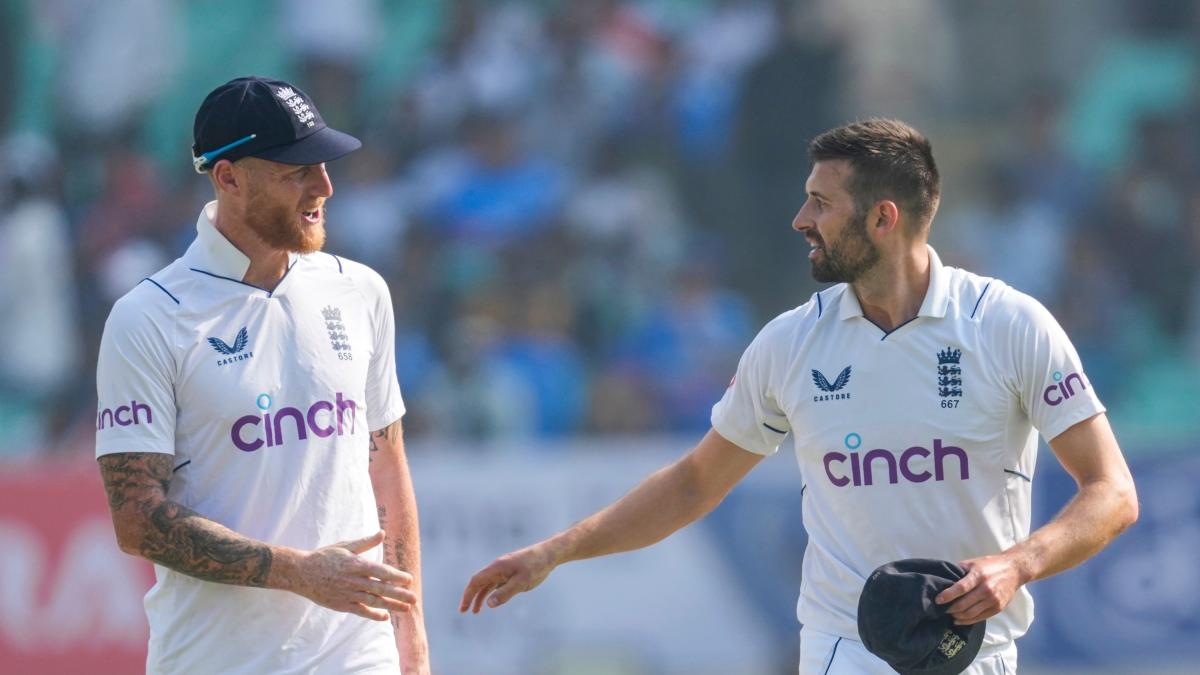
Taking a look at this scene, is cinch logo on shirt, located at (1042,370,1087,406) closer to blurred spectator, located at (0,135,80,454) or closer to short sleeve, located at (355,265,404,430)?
short sleeve, located at (355,265,404,430)

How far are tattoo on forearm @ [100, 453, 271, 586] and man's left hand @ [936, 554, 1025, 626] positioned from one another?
1.76 metres

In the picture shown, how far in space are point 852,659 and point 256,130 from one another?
219cm

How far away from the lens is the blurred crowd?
12.6 meters

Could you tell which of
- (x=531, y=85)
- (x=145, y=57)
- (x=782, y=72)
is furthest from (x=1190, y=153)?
(x=145, y=57)

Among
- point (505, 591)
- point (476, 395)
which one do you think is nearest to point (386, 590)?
point (505, 591)

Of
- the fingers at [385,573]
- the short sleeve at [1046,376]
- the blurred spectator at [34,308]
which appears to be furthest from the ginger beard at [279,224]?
the blurred spectator at [34,308]

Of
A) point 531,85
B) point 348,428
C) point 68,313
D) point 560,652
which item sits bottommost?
point 560,652

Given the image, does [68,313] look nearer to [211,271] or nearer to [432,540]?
[432,540]

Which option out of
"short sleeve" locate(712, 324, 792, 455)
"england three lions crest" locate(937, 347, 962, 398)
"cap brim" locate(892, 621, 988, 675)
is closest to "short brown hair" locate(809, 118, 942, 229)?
"england three lions crest" locate(937, 347, 962, 398)

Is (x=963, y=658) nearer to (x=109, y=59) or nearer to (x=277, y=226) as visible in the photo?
(x=277, y=226)

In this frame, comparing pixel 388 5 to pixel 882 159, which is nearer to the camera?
pixel 882 159

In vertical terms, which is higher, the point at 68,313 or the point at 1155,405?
the point at 68,313

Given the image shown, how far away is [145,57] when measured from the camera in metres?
14.4

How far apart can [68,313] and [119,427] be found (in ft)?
28.0
